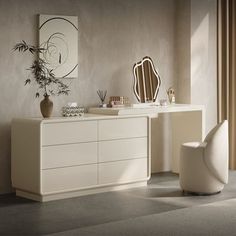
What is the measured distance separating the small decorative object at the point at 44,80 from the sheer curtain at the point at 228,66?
91.5 inches

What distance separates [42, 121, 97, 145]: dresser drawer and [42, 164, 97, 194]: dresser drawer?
0.28m

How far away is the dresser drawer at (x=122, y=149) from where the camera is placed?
21.7ft

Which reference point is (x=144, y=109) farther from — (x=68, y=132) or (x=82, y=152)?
(x=68, y=132)

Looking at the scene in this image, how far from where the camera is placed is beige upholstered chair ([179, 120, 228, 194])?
6465 millimetres

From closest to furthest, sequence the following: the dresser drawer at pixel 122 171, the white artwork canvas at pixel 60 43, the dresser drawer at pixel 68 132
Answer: the dresser drawer at pixel 68 132
the dresser drawer at pixel 122 171
the white artwork canvas at pixel 60 43

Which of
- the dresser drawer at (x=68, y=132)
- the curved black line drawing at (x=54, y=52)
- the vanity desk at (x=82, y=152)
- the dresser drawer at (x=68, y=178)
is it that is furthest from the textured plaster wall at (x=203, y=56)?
the dresser drawer at (x=68, y=178)

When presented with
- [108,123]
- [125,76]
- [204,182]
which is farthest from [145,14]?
[204,182]

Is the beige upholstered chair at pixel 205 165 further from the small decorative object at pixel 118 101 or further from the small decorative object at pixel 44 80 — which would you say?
the small decorative object at pixel 44 80

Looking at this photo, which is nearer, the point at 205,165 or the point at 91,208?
the point at 91,208

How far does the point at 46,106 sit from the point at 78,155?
1.92ft

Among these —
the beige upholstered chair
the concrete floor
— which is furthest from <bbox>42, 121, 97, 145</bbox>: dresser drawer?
the beige upholstered chair

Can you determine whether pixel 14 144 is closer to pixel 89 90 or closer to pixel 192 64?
pixel 89 90

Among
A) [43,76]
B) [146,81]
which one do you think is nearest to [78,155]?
[43,76]

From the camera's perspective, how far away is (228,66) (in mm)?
8234
